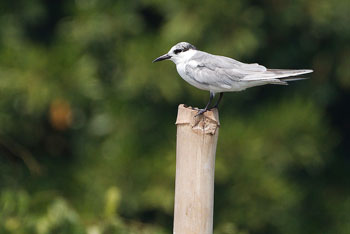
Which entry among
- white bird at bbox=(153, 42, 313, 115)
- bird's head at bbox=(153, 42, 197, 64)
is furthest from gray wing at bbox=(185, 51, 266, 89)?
bird's head at bbox=(153, 42, 197, 64)

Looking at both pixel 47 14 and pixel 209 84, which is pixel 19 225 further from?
pixel 47 14

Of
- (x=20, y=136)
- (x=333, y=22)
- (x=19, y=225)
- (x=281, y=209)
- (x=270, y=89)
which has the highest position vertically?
(x=333, y=22)

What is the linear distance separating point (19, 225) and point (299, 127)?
3.10 meters

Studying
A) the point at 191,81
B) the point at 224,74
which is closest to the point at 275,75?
the point at 224,74

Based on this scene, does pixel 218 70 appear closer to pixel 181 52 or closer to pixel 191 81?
pixel 191 81

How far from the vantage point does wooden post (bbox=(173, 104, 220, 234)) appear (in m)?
2.71

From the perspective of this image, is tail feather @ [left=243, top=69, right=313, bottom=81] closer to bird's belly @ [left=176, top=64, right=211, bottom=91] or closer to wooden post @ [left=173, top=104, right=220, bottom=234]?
bird's belly @ [left=176, top=64, right=211, bottom=91]

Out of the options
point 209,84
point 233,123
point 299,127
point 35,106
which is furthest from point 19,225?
point 299,127

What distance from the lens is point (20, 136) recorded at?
6.55 m

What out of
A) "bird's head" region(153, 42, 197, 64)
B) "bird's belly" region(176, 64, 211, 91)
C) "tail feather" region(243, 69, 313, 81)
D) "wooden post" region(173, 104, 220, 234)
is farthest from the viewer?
"bird's head" region(153, 42, 197, 64)

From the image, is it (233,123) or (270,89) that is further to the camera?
(270,89)

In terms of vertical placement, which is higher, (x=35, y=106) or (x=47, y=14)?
(x=47, y=14)

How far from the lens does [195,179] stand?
271cm

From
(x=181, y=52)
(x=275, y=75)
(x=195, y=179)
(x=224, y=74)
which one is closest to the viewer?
(x=195, y=179)
